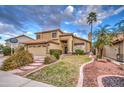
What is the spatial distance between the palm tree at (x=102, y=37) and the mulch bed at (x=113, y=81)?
6.37 ft

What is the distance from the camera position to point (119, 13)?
671 centimetres

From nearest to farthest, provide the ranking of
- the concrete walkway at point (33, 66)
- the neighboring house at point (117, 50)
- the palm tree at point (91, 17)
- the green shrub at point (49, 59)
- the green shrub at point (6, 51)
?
the palm tree at point (91, 17) < the concrete walkway at point (33, 66) < the green shrub at point (6, 51) < the green shrub at point (49, 59) < the neighboring house at point (117, 50)

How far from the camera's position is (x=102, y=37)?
345 inches

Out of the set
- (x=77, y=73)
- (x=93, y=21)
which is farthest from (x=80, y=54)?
(x=93, y=21)

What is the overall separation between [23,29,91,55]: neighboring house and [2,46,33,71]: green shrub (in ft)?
1.16

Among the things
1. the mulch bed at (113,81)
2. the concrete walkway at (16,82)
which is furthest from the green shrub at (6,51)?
the mulch bed at (113,81)

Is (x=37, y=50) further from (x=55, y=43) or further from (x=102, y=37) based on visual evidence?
(x=102, y=37)

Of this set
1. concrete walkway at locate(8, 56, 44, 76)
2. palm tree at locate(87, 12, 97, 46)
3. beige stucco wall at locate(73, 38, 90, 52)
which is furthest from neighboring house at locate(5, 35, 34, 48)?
palm tree at locate(87, 12, 97, 46)

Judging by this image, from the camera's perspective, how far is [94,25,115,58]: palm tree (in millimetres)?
7555

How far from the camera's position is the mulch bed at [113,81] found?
606cm

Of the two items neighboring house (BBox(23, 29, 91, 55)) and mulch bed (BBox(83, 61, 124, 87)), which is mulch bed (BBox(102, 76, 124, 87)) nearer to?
mulch bed (BBox(83, 61, 124, 87))

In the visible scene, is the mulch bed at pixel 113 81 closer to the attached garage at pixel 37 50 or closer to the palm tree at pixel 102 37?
the palm tree at pixel 102 37

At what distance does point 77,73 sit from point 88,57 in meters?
1.23
